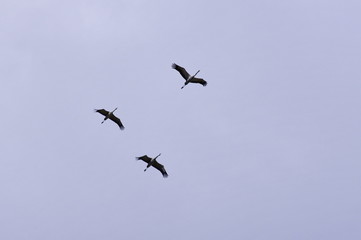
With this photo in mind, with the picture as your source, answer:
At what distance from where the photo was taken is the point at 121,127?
179250 mm

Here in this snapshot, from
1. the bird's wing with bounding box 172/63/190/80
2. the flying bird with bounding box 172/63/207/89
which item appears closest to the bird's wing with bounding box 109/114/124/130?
the flying bird with bounding box 172/63/207/89

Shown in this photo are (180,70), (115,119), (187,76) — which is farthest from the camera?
(115,119)

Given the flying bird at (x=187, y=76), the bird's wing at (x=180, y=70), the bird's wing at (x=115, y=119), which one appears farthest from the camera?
the bird's wing at (x=115, y=119)

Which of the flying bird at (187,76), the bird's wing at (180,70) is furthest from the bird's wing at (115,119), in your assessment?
the bird's wing at (180,70)

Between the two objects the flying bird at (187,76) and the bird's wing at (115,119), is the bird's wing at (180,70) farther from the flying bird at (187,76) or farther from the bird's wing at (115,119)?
the bird's wing at (115,119)

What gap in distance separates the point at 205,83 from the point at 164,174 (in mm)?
20151

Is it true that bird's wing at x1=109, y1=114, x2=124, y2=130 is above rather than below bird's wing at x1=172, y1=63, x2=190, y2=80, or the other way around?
below

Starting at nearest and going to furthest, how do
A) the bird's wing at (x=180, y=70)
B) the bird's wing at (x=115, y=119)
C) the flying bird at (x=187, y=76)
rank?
the bird's wing at (x=180, y=70) → the flying bird at (x=187, y=76) → the bird's wing at (x=115, y=119)

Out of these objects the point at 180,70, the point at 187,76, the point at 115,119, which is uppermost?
the point at 187,76

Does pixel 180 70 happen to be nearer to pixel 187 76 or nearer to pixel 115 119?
pixel 187 76

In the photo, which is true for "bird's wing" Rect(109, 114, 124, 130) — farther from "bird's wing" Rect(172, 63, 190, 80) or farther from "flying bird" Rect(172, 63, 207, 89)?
"bird's wing" Rect(172, 63, 190, 80)

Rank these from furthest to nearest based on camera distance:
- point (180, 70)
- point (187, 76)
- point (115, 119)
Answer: point (115, 119)
point (187, 76)
point (180, 70)

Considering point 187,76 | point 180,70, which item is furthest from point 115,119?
point 180,70

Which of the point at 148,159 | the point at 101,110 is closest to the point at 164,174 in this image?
the point at 148,159
